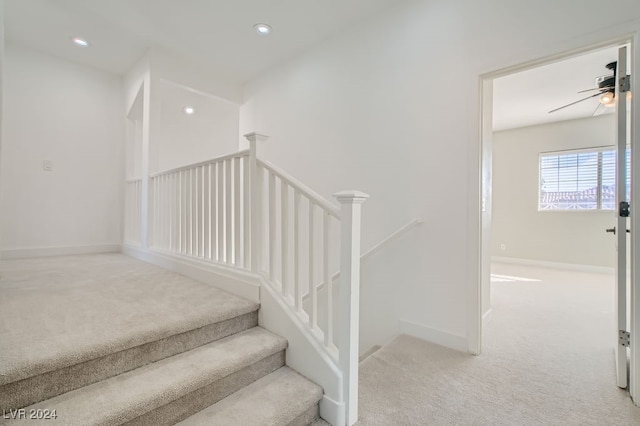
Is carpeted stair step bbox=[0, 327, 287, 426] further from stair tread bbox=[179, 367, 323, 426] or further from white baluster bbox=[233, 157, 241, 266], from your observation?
white baluster bbox=[233, 157, 241, 266]

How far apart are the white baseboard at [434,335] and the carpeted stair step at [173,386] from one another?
1220 mm

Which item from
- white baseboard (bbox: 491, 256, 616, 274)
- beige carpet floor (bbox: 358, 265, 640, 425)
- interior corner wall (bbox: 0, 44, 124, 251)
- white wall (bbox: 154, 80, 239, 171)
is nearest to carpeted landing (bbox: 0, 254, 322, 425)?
beige carpet floor (bbox: 358, 265, 640, 425)

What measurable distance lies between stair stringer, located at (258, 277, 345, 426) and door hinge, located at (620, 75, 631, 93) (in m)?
2.28

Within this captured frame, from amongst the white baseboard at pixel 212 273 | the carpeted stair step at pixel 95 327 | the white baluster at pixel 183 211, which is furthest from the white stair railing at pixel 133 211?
the carpeted stair step at pixel 95 327

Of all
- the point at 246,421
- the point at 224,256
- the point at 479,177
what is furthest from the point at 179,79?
the point at 246,421

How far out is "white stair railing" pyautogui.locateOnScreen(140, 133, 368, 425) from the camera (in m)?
1.46

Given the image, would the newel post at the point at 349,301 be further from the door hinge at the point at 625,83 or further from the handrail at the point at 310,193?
the door hinge at the point at 625,83

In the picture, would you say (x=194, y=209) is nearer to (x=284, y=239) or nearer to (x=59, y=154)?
(x=284, y=239)

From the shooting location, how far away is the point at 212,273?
231cm

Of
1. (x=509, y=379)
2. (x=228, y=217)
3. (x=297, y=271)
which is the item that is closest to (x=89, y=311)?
(x=228, y=217)

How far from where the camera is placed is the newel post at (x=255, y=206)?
1979 millimetres

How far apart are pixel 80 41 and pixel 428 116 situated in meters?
3.97

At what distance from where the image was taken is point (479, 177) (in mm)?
2154

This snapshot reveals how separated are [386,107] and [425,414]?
2.31 meters
